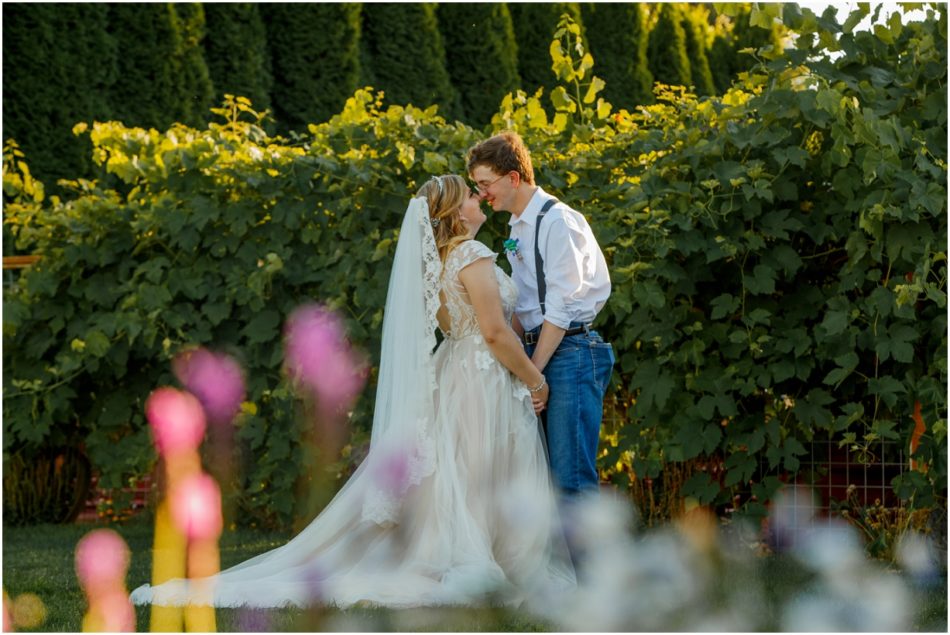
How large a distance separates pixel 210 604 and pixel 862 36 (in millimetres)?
3147

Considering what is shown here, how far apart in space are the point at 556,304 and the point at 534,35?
10611mm

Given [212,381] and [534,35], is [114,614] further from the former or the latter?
[534,35]

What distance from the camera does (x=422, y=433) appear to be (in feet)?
13.1

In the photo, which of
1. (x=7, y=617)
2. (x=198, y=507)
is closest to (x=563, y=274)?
(x=7, y=617)

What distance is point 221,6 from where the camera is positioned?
36.4ft

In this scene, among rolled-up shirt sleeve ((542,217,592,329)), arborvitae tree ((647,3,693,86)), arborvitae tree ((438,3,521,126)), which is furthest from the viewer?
arborvitae tree ((647,3,693,86))

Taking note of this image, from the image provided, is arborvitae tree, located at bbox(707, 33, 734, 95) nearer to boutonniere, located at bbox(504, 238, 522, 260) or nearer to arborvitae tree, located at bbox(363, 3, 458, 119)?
arborvitae tree, located at bbox(363, 3, 458, 119)

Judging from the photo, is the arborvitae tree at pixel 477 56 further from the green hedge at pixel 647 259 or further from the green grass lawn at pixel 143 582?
the green grass lawn at pixel 143 582

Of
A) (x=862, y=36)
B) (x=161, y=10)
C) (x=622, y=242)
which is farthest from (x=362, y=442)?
(x=161, y=10)

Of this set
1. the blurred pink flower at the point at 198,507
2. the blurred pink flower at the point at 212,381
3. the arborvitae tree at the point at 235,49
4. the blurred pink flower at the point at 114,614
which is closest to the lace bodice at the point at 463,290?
the blurred pink flower at the point at 114,614

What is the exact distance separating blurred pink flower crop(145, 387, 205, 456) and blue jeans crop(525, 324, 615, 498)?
250 cm

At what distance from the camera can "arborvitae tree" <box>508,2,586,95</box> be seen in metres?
13.8

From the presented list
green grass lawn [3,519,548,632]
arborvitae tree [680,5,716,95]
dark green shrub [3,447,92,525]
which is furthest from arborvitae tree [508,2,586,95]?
green grass lawn [3,519,548,632]

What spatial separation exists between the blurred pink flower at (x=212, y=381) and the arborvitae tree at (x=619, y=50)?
940 centimetres
